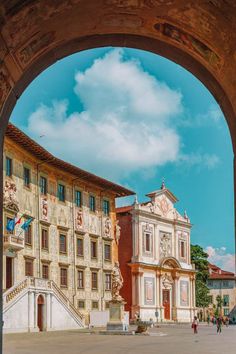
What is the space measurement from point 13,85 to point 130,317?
53.0 m

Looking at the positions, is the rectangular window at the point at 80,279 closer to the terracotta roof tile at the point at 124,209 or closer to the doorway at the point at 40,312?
the doorway at the point at 40,312

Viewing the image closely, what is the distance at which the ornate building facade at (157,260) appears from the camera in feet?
202

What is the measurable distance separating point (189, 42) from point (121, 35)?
3.66 feet

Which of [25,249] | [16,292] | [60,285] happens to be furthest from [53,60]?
[60,285]

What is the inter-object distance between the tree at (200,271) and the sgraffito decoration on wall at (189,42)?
73.2 m

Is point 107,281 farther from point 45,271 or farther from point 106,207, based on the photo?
point 45,271

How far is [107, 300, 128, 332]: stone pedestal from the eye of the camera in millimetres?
39781

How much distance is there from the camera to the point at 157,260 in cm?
6488

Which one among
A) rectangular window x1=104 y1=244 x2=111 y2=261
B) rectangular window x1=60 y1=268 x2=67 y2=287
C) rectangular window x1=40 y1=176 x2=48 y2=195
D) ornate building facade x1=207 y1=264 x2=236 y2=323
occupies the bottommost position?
ornate building facade x1=207 y1=264 x2=236 y2=323

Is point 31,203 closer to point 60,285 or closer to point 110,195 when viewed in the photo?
point 60,285

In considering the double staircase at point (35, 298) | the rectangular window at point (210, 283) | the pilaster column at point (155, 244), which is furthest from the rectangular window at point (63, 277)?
the rectangular window at point (210, 283)

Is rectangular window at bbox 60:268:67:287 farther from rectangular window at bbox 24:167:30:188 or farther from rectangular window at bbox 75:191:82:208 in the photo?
rectangular window at bbox 24:167:30:188

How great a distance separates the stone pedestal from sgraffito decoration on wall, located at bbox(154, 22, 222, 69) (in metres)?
31.4

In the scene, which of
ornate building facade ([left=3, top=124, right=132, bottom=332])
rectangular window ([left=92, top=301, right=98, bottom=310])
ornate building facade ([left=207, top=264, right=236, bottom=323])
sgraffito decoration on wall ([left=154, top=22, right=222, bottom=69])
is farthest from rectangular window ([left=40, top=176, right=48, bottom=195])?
ornate building facade ([left=207, top=264, right=236, bottom=323])
